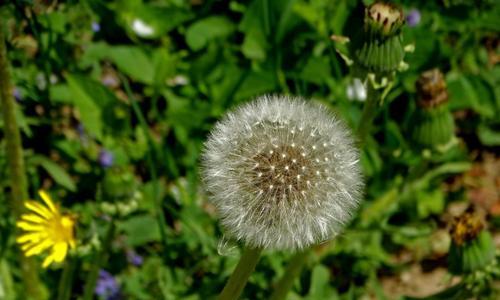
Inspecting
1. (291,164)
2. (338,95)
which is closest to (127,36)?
(338,95)

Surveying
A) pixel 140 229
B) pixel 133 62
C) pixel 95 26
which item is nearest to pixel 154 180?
pixel 140 229

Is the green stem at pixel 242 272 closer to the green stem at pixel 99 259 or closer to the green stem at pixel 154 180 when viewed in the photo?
the green stem at pixel 99 259

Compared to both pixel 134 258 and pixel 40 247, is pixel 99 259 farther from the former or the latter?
pixel 134 258

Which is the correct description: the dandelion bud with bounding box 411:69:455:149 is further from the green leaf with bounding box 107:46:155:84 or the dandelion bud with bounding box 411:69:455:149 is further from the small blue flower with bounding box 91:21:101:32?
the small blue flower with bounding box 91:21:101:32

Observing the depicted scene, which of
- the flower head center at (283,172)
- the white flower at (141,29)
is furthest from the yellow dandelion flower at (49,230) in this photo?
the white flower at (141,29)

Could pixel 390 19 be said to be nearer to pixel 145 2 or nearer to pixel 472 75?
pixel 472 75
